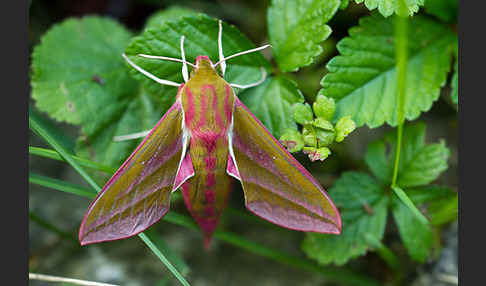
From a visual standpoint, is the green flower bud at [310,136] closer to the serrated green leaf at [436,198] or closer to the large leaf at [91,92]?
the serrated green leaf at [436,198]

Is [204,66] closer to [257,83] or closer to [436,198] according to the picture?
[257,83]

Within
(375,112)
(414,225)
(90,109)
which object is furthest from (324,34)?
(90,109)

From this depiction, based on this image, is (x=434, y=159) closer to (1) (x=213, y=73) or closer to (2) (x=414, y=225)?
(2) (x=414, y=225)

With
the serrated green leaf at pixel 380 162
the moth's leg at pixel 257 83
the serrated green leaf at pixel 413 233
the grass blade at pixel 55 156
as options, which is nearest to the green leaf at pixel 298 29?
the moth's leg at pixel 257 83

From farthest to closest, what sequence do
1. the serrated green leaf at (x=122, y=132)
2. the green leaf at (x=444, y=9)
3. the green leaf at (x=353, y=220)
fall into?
the serrated green leaf at (x=122, y=132), the green leaf at (x=353, y=220), the green leaf at (x=444, y=9)

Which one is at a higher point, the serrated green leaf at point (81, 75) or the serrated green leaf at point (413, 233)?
the serrated green leaf at point (81, 75)

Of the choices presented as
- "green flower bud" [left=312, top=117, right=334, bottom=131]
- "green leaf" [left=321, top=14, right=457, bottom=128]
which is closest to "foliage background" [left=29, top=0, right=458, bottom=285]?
"green leaf" [left=321, top=14, right=457, bottom=128]
